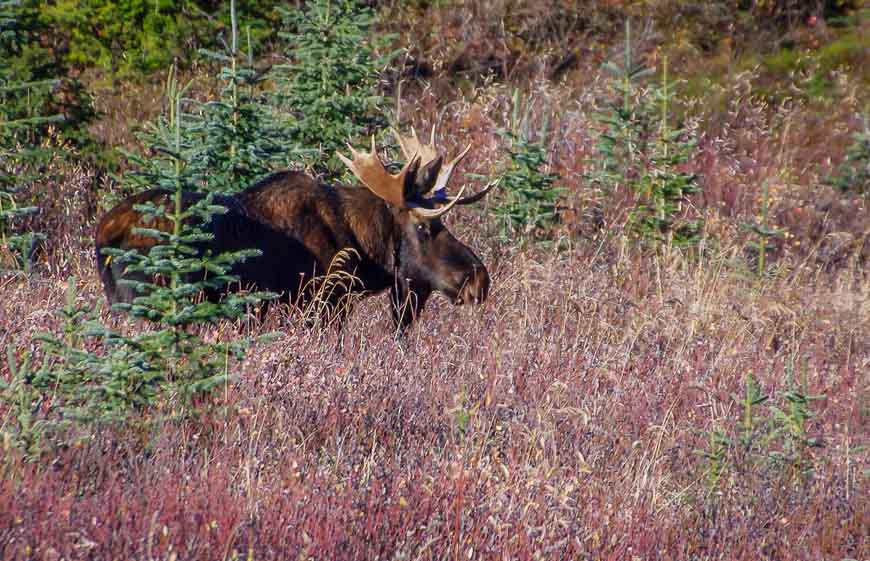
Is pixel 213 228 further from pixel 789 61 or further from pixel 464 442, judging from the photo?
pixel 789 61

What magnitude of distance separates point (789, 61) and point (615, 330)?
11.9m

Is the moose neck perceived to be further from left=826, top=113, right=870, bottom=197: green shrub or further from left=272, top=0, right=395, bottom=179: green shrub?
left=826, top=113, right=870, bottom=197: green shrub

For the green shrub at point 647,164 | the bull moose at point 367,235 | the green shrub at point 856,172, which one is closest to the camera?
the bull moose at point 367,235

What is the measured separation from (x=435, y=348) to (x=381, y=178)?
1.77 metres

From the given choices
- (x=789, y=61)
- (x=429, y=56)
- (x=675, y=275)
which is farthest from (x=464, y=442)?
(x=789, y=61)

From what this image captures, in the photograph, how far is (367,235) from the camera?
8734 mm

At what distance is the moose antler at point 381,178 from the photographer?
344 inches

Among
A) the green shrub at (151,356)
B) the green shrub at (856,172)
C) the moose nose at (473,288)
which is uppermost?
the green shrub at (151,356)

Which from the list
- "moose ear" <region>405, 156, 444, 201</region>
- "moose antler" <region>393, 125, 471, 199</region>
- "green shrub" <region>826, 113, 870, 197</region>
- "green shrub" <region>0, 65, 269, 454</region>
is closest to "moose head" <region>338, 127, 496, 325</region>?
"moose ear" <region>405, 156, 444, 201</region>

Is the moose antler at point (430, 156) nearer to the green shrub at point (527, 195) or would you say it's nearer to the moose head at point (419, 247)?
the moose head at point (419, 247)

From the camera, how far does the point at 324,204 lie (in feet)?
28.3

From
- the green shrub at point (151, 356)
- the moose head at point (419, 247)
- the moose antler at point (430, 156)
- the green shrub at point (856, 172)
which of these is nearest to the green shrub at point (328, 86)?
the moose antler at point (430, 156)

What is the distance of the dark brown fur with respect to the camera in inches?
316

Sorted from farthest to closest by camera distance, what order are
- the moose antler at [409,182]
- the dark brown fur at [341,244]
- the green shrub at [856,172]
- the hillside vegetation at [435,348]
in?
the green shrub at [856,172] → the moose antler at [409,182] → the dark brown fur at [341,244] → the hillside vegetation at [435,348]
